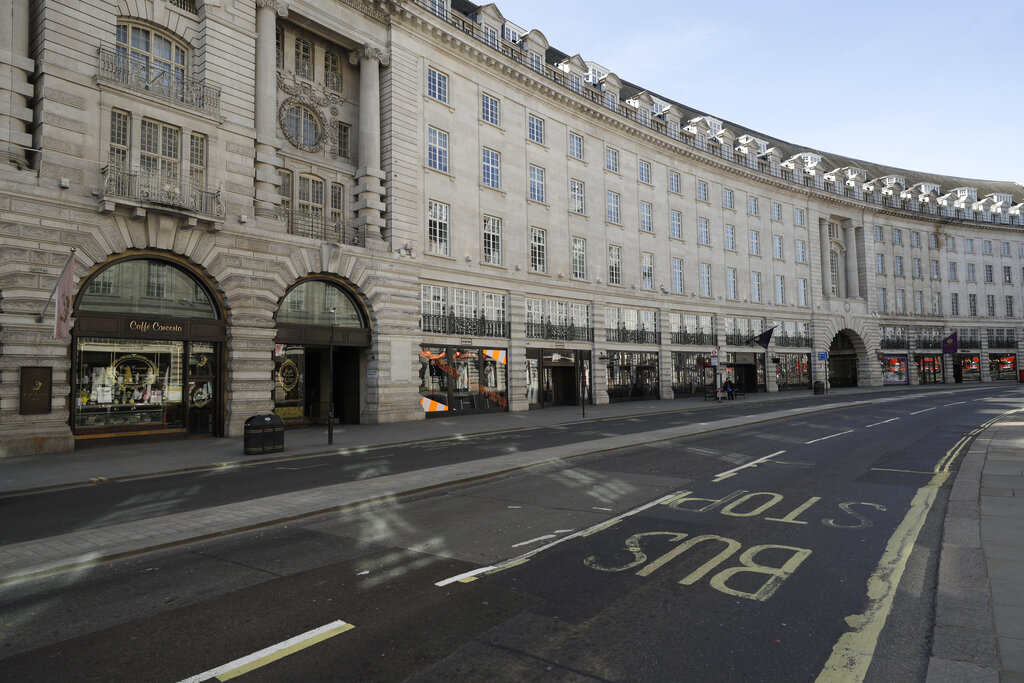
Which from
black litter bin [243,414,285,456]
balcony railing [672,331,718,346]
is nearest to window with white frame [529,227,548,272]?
balcony railing [672,331,718,346]

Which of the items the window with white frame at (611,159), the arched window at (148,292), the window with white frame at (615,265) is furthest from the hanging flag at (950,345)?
the arched window at (148,292)

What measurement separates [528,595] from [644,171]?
4225cm

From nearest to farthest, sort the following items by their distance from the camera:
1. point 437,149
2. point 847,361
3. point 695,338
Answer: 1. point 437,149
2. point 695,338
3. point 847,361

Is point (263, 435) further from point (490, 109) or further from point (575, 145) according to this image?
point (575, 145)

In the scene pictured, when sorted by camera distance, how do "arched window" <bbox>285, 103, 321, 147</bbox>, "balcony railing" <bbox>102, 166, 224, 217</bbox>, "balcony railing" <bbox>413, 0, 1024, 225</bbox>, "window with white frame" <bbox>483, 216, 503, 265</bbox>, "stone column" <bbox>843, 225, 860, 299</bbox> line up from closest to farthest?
"balcony railing" <bbox>102, 166, 224, 217</bbox>, "arched window" <bbox>285, 103, 321, 147</bbox>, "balcony railing" <bbox>413, 0, 1024, 225</bbox>, "window with white frame" <bbox>483, 216, 503, 265</bbox>, "stone column" <bbox>843, 225, 860, 299</bbox>

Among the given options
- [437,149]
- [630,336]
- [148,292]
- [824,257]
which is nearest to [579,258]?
[630,336]

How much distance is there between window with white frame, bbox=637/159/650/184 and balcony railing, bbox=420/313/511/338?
59.5 feet

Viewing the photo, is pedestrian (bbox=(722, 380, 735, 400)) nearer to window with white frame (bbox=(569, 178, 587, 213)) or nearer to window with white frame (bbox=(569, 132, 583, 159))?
window with white frame (bbox=(569, 178, 587, 213))

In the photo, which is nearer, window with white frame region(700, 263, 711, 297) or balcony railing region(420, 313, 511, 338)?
balcony railing region(420, 313, 511, 338)

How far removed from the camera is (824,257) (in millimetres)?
59656

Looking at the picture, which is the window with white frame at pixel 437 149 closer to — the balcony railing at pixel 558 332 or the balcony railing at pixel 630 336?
the balcony railing at pixel 558 332

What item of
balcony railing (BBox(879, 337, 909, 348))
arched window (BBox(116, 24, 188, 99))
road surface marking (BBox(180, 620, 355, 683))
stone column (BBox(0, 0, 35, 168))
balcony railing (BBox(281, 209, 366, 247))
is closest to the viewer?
road surface marking (BBox(180, 620, 355, 683))

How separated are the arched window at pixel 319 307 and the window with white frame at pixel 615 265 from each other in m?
19.7

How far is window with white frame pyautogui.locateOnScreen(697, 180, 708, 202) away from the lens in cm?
4793
